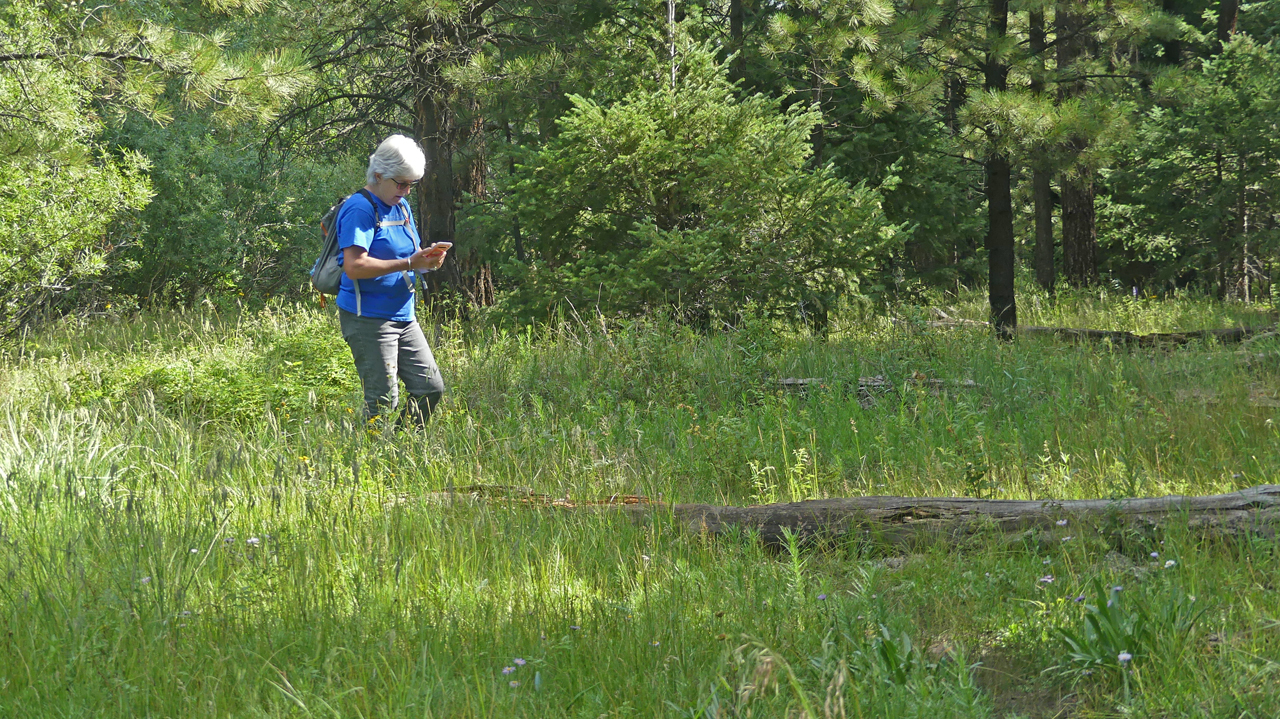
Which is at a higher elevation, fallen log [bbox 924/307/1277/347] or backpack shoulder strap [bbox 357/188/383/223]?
backpack shoulder strap [bbox 357/188/383/223]

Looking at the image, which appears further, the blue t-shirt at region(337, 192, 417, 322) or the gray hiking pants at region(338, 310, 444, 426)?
the gray hiking pants at region(338, 310, 444, 426)

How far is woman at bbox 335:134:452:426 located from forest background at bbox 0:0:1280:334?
11.4 ft

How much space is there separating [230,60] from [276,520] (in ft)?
17.1

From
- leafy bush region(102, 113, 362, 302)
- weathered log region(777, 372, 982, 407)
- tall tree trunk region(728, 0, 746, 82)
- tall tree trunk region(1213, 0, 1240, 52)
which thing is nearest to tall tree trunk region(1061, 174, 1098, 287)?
tall tree trunk region(1213, 0, 1240, 52)

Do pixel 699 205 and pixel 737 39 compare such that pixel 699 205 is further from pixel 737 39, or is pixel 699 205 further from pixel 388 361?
pixel 388 361

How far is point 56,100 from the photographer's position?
8289mm

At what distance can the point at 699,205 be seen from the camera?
9.48m

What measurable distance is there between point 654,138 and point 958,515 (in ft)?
20.6

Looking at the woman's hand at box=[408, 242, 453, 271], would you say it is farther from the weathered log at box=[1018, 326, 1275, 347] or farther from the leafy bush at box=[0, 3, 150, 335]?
the weathered log at box=[1018, 326, 1275, 347]

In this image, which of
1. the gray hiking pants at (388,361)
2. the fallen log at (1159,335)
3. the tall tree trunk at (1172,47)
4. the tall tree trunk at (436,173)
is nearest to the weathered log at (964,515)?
the gray hiking pants at (388,361)

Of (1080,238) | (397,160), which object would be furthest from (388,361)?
(1080,238)

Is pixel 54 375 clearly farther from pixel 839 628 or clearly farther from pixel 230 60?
pixel 839 628

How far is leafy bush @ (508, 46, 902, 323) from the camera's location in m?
8.58

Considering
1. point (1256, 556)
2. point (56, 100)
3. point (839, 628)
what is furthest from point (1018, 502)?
point (56, 100)
